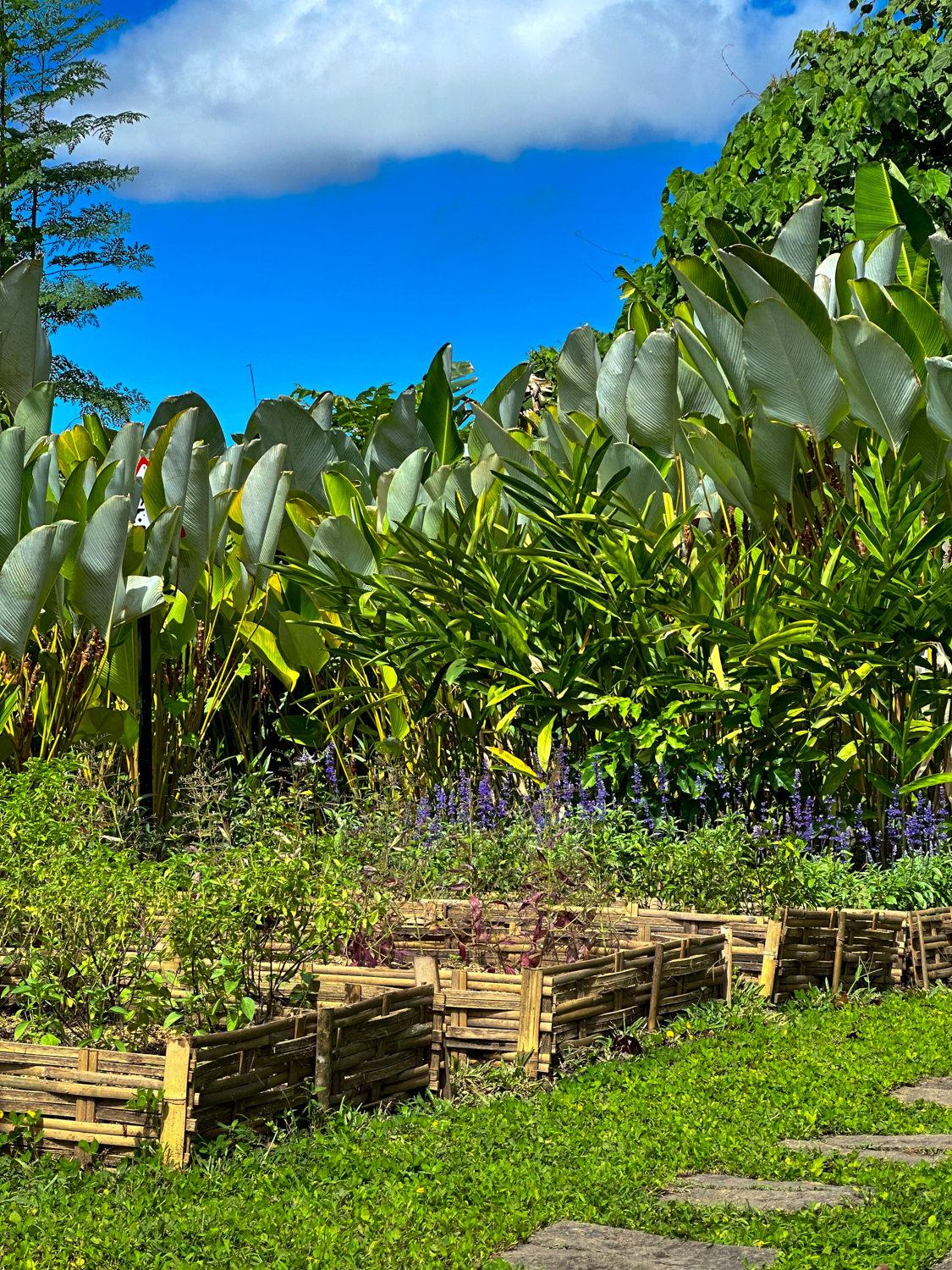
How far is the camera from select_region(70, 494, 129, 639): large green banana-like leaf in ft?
18.7

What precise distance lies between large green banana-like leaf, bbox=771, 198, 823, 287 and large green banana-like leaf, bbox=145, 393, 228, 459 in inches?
127

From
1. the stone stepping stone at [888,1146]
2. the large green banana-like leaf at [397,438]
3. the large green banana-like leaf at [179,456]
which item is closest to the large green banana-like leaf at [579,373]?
the large green banana-like leaf at [397,438]

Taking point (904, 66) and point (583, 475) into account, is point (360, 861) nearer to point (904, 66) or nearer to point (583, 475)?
point (583, 475)

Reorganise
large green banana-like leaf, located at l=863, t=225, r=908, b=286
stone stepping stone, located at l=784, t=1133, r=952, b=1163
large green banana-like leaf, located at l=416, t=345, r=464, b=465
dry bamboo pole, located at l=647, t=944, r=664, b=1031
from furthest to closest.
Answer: large green banana-like leaf, located at l=416, t=345, r=464, b=465 → large green banana-like leaf, located at l=863, t=225, r=908, b=286 → dry bamboo pole, located at l=647, t=944, r=664, b=1031 → stone stepping stone, located at l=784, t=1133, r=952, b=1163

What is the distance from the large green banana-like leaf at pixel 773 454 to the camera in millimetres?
5879

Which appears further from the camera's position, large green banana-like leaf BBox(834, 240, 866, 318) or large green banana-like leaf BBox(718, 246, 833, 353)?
large green banana-like leaf BBox(834, 240, 866, 318)

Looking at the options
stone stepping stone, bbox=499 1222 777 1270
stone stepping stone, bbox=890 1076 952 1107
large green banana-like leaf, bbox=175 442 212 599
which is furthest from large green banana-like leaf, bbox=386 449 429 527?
stone stepping stone, bbox=499 1222 777 1270

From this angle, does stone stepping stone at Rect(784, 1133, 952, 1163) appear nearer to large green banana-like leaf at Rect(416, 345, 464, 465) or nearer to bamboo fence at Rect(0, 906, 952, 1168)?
bamboo fence at Rect(0, 906, 952, 1168)

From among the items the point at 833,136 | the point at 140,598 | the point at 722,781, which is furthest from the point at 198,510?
the point at 833,136

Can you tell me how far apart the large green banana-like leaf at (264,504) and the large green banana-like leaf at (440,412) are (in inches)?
40.7

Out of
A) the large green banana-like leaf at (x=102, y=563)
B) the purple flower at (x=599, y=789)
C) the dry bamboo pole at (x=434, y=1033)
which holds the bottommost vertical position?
the dry bamboo pole at (x=434, y=1033)

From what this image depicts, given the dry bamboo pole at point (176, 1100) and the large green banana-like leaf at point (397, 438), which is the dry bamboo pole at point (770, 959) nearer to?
the dry bamboo pole at point (176, 1100)

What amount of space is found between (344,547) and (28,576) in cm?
172

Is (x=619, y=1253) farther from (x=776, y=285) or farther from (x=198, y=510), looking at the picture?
(x=198, y=510)
